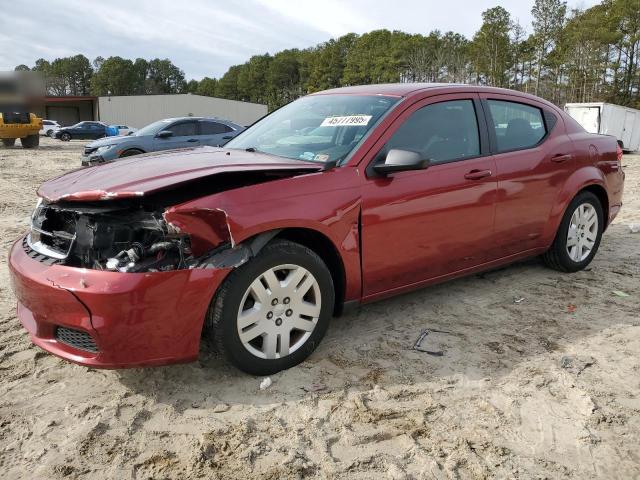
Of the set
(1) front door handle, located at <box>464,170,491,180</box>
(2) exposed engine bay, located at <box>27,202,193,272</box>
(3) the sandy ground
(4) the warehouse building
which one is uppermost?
(4) the warehouse building

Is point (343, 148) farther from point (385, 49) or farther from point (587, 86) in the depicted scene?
point (385, 49)

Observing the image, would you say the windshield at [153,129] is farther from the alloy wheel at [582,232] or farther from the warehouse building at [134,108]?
the warehouse building at [134,108]

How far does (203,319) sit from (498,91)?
3.01m

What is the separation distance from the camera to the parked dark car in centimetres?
3691

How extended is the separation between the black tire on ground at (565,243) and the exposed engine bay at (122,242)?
3.39 metres

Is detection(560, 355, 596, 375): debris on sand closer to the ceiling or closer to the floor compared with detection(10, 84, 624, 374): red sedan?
closer to the floor

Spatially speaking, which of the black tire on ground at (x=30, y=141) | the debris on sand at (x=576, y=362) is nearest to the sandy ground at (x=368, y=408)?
the debris on sand at (x=576, y=362)

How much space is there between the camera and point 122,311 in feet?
8.12

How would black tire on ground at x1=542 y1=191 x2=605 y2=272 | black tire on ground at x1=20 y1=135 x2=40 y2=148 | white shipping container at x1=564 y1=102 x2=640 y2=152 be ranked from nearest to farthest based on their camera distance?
1. black tire on ground at x1=542 y1=191 x2=605 y2=272
2. black tire on ground at x1=20 y1=135 x2=40 y2=148
3. white shipping container at x1=564 y1=102 x2=640 y2=152

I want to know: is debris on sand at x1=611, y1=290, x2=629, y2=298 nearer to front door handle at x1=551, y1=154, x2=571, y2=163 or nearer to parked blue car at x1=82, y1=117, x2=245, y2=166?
front door handle at x1=551, y1=154, x2=571, y2=163

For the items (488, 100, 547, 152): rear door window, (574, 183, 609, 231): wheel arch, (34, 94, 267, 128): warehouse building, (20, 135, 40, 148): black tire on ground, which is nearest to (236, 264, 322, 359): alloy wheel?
(488, 100, 547, 152): rear door window

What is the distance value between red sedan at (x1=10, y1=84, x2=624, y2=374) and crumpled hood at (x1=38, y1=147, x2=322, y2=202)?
0.01m

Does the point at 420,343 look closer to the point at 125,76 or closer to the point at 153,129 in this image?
the point at 153,129

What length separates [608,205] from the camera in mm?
5000
